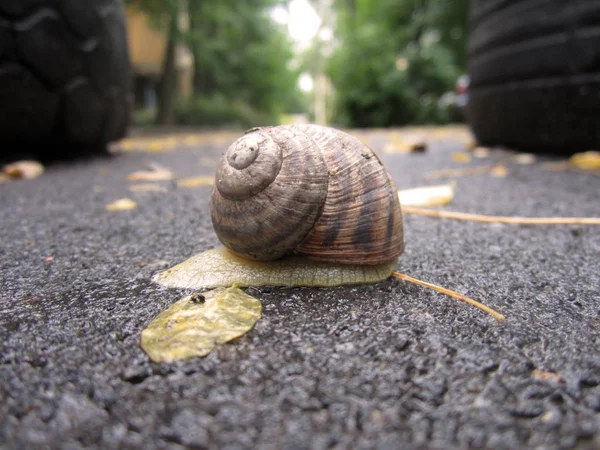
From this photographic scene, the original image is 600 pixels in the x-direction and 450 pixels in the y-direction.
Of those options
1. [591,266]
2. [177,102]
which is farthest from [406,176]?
[177,102]

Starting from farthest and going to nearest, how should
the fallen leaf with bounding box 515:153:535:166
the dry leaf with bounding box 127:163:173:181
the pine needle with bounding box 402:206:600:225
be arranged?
the fallen leaf with bounding box 515:153:535:166 → the dry leaf with bounding box 127:163:173:181 → the pine needle with bounding box 402:206:600:225

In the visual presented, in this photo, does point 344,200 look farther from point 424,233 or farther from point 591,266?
point 591,266

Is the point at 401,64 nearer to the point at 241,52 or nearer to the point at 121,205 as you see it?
the point at 241,52

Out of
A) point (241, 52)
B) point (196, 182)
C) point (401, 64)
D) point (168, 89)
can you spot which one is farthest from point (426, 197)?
point (241, 52)

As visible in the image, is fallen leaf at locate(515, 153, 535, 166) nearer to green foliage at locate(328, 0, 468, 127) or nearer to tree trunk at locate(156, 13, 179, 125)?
green foliage at locate(328, 0, 468, 127)

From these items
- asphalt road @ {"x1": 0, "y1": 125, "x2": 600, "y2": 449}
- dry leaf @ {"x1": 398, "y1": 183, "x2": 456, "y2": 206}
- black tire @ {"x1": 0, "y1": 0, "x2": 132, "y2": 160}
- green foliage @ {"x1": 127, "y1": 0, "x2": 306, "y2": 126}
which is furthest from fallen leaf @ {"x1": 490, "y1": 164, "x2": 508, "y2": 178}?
green foliage @ {"x1": 127, "y1": 0, "x2": 306, "y2": 126}

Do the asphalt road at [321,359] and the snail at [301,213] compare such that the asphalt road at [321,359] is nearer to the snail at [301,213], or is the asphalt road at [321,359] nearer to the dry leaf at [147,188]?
the snail at [301,213]
